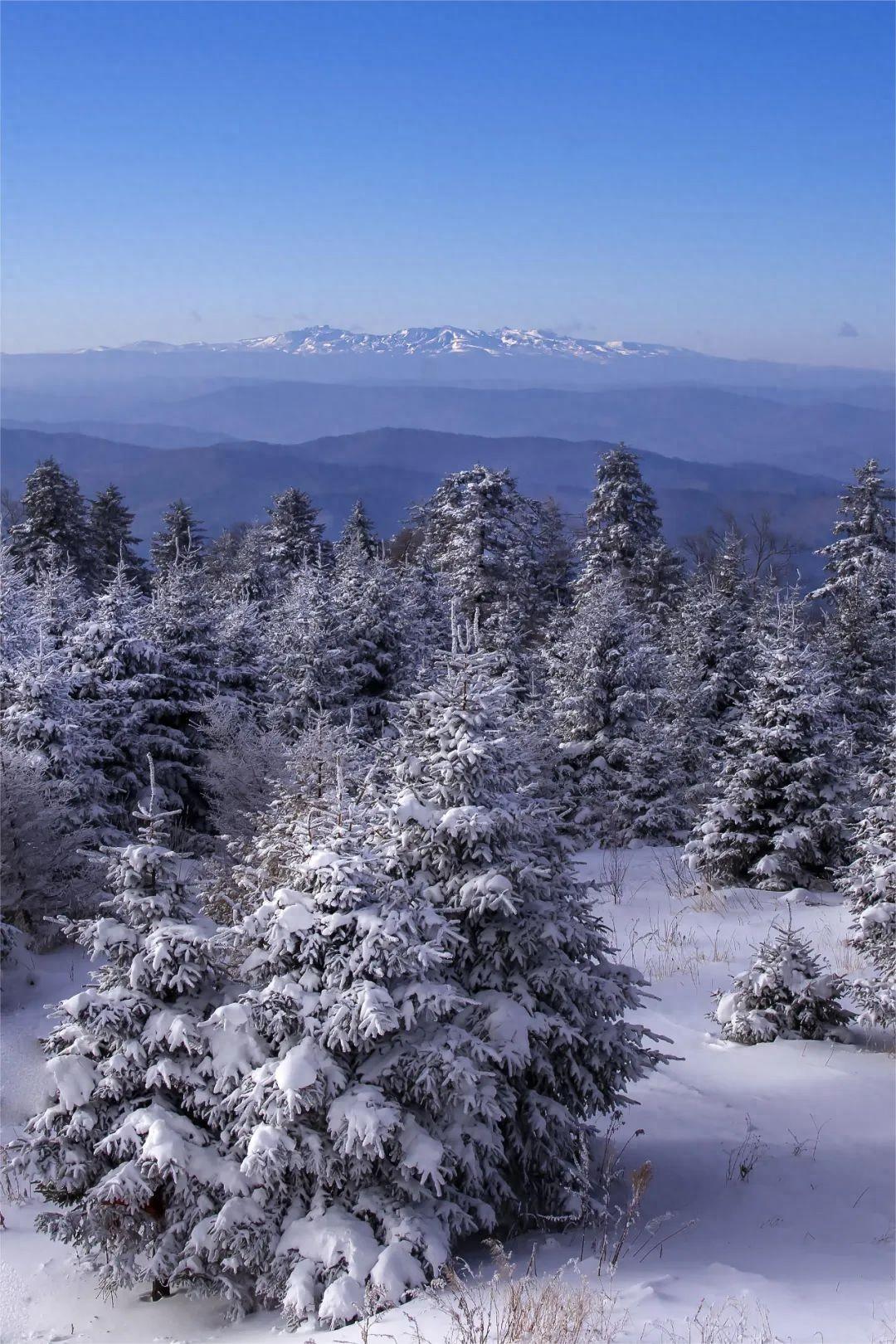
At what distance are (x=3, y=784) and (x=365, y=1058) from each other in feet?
23.0

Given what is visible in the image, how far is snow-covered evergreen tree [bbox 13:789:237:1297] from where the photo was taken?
470 cm

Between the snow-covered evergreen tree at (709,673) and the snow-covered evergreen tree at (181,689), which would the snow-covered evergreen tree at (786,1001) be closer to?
the snow-covered evergreen tree at (181,689)

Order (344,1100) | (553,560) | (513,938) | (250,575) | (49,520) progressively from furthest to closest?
(553,560) < (49,520) < (250,575) < (513,938) < (344,1100)

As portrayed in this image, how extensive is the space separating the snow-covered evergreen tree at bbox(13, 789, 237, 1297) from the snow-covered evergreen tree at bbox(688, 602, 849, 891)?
10.3 m

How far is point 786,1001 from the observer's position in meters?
7.73

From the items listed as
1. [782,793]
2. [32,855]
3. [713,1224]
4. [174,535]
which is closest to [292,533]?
[174,535]

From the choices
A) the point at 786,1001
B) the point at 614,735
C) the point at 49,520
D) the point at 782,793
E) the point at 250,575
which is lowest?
the point at 614,735

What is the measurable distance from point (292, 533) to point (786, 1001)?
31878 mm

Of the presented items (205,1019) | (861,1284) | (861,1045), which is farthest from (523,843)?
(861,1045)

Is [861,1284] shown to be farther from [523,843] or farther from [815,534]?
[815,534]

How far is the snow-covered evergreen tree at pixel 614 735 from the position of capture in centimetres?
1838

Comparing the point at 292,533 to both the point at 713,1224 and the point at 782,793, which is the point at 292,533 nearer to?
the point at 782,793

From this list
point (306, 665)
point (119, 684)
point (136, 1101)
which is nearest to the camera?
point (136, 1101)

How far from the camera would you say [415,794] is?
5.43 meters
